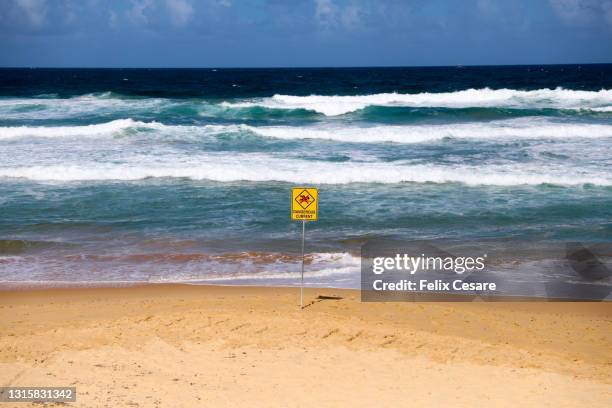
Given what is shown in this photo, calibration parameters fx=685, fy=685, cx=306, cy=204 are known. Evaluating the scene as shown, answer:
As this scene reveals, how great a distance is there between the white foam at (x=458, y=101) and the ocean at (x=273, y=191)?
5.27 meters

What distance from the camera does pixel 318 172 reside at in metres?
17.6

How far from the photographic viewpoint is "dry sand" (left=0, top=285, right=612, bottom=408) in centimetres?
553

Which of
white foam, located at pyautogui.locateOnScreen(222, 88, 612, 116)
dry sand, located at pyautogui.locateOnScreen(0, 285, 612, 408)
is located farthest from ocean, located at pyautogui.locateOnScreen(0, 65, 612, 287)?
white foam, located at pyautogui.locateOnScreen(222, 88, 612, 116)

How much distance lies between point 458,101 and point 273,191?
28.9 meters

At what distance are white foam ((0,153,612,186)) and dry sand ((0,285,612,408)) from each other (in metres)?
8.31

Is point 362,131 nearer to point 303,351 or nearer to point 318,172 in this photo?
point 318,172

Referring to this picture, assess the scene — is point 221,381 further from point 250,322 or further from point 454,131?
point 454,131

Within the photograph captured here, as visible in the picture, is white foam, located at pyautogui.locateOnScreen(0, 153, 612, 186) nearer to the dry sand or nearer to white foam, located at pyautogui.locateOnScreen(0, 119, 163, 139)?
white foam, located at pyautogui.locateOnScreen(0, 119, 163, 139)

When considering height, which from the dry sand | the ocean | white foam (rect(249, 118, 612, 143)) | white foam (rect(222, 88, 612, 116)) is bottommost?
the dry sand

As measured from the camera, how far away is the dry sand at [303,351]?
553 centimetres

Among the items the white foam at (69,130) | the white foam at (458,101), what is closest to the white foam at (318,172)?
the white foam at (69,130)

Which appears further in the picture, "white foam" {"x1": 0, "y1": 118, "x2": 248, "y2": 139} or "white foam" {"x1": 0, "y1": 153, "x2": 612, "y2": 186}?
"white foam" {"x1": 0, "y1": 118, "x2": 248, "y2": 139}

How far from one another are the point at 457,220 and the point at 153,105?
89.5 feet

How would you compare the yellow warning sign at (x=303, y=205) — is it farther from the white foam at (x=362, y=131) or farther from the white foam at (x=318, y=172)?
the white foam at (x=362, y=131)
